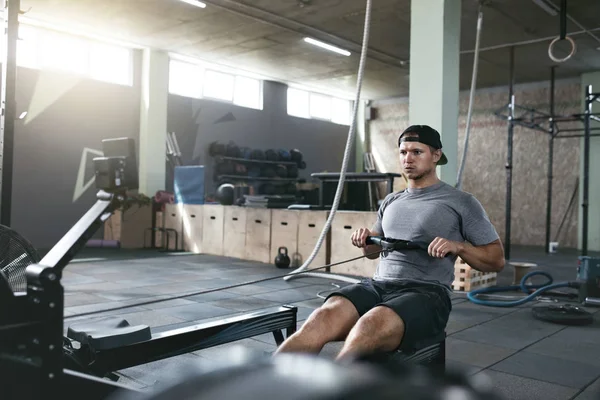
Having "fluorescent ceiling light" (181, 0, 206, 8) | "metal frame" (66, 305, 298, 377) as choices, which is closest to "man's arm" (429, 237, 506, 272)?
"metal frame" (66, 305, 298, 377)

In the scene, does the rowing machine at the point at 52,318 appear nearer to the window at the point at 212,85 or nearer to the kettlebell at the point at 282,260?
the kettlebell at the point at 282,260

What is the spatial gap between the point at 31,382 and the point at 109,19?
758 cm

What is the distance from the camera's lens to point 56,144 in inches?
328

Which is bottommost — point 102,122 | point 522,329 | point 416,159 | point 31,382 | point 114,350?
point 522,329

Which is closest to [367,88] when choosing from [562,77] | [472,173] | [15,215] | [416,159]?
[472,173]

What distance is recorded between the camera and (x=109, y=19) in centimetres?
768

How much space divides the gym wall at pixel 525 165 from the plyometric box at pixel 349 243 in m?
6.43

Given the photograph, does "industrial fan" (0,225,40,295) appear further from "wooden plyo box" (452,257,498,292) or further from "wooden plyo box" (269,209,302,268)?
"wooden plyo box" (269,209,302,268)

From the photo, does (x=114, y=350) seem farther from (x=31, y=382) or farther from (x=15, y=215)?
(x=15, y=215)

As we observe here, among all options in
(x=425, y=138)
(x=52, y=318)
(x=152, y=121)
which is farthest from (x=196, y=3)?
(x=52, y=318)

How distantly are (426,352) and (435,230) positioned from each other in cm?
49

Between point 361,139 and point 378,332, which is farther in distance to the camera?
point 361,139

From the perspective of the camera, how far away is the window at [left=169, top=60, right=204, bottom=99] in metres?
9.96

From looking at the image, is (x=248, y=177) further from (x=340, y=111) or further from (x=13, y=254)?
(x=13, y=254)
